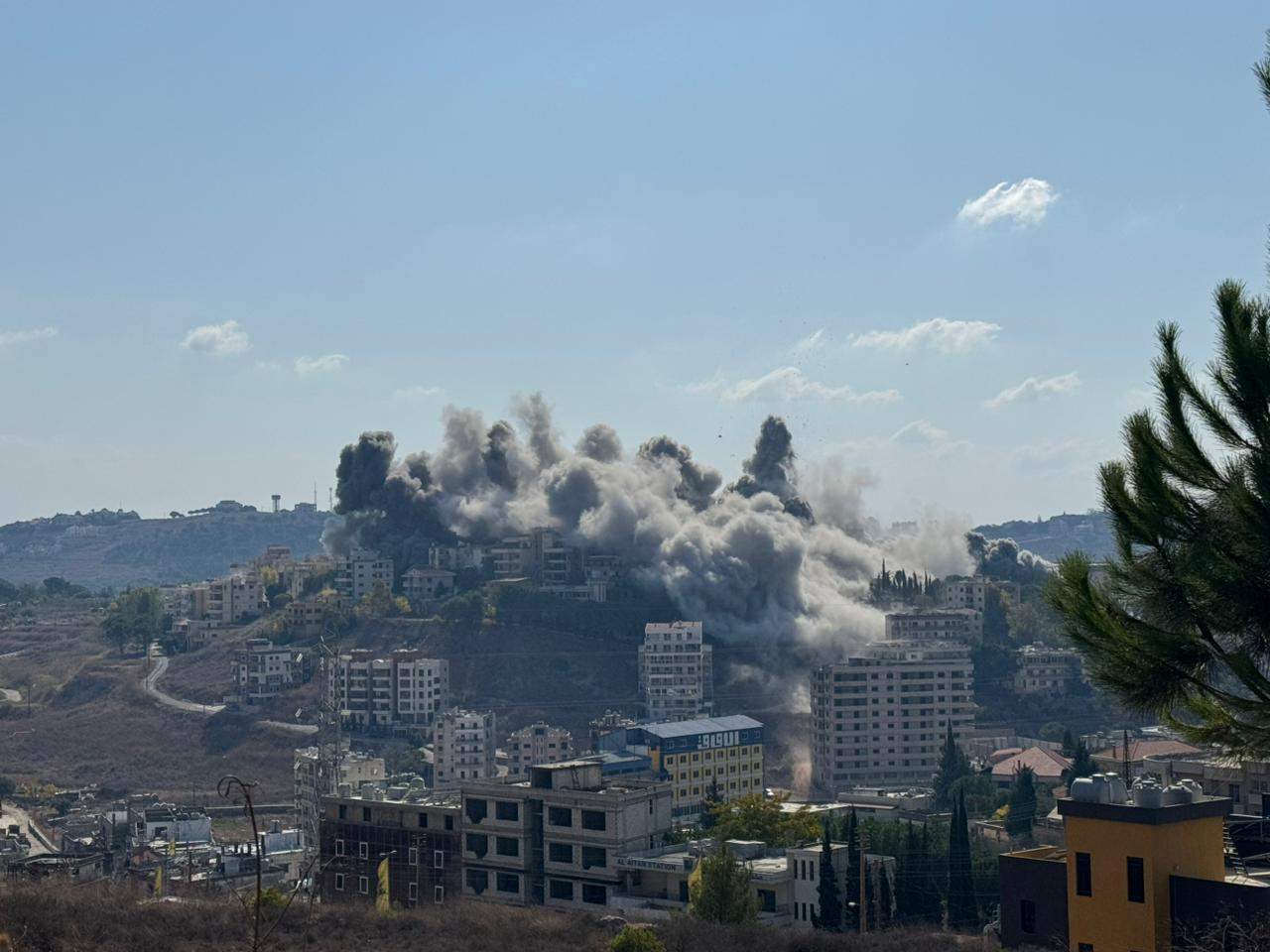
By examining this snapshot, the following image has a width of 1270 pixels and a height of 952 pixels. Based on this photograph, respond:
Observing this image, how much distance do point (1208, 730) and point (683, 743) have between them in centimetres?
5920

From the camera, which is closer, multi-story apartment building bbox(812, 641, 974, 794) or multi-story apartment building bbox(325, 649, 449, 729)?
multi-story apartment building bbox(812, 641, 974, 794)

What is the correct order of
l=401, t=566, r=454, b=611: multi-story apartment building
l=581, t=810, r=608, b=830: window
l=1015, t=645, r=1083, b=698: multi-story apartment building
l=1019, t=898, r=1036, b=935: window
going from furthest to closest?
l=401, t=566, r=454, b=611: multi-story apartment building < l=1015, t=645, r=1083, b=698: multi-story apartment building < l=581, t=810, r=608, b=830: window < l=1019, t=898, r=1036, b=935: window

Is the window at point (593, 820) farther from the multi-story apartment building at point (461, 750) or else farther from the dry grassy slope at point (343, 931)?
the multi-story apartment building at point (461, 750)

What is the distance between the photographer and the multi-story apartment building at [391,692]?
105 m

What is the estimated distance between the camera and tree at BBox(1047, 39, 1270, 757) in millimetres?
15359

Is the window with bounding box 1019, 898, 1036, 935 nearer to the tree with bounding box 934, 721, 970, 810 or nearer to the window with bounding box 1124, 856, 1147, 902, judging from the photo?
the window with bounding box 1124, 856, 1147, 902

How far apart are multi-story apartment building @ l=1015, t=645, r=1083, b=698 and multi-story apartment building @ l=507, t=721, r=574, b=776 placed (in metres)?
34.5

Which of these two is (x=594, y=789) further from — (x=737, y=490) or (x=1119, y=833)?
(x=737, y=490)

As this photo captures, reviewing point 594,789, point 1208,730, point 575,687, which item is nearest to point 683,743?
point 594,789

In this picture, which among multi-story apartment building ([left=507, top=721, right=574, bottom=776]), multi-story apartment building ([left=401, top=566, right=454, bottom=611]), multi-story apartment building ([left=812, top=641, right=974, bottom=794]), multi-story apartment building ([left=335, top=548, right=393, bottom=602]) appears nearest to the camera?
multi-story apartment building ([left=507, top=721, right=574, bottom=776])

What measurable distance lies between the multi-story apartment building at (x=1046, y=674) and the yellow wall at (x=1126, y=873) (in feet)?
282

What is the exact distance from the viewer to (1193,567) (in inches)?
627

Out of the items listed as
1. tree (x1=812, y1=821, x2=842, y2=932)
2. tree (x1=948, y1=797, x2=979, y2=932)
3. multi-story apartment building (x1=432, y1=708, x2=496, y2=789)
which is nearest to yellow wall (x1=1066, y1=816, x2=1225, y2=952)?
tree (x1=812, y1=821, x2=842, y2=932)

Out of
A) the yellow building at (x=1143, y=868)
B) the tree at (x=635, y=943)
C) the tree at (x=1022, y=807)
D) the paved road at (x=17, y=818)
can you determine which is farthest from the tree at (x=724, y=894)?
the paved road at (x=17, y=818)
